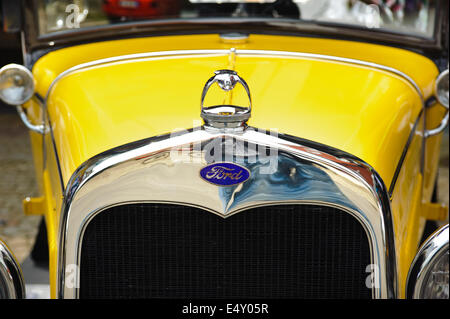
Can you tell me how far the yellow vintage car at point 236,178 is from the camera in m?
1.70

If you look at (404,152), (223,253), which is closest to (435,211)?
(404,152)

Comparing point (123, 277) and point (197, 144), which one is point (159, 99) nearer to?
point (197, 144)

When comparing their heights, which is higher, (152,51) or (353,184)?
(152,51)

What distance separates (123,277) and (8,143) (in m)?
4.82

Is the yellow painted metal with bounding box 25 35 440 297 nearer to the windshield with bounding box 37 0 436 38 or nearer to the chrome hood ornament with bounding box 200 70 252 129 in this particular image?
the chrome hood ornament with bounding box 200 70 252 129

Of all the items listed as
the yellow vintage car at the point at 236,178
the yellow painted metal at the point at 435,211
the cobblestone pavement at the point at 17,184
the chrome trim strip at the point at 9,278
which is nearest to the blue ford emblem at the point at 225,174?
the yellow vintage car at the point at 236,178

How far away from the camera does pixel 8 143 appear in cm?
626

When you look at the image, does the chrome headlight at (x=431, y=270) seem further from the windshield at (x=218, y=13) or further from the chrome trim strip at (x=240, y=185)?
the windshield at (x=218, y=13)

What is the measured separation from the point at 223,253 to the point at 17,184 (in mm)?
3690

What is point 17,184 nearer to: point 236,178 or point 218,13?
point 218,13

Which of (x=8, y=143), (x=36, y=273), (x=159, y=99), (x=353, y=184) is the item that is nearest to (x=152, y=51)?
(x=159, y=99)

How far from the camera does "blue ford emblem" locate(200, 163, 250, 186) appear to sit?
1672 millimetres

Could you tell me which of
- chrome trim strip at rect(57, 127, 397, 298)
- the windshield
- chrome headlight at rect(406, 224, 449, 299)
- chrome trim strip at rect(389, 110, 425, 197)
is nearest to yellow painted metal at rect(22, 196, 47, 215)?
the windshield

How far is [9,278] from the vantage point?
1765mm
